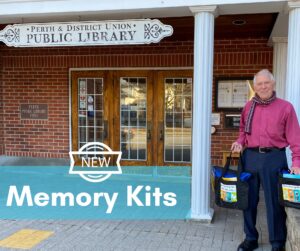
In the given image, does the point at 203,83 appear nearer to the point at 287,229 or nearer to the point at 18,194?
the point at 287,229

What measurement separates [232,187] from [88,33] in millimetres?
2591

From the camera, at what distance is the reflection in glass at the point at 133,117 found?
7.18m

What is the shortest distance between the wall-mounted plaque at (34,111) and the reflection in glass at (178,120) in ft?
8.04

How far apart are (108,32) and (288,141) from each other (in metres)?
2.51

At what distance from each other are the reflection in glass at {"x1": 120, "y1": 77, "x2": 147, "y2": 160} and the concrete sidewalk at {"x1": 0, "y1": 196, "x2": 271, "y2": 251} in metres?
2.62

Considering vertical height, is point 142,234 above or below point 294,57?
below

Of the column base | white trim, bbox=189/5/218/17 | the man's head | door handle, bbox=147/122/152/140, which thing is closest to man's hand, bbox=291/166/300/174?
the man's head

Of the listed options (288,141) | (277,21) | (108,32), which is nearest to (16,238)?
(108,32)

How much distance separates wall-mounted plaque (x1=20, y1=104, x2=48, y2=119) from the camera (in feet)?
24.9

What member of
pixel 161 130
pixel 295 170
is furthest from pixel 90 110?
pixel 295 170

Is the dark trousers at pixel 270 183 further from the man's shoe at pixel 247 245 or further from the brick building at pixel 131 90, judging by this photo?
the brick building at pixel 131 90

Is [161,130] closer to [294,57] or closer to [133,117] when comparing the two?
[133,117]

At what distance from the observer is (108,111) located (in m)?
7.30

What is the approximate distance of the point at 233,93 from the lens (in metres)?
6.75
